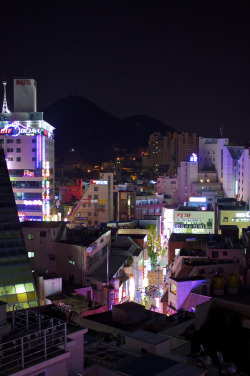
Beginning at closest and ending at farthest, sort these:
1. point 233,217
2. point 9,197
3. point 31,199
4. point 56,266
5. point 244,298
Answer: point 244,298 → point 9,197 → point 56,266 → point 233,217 → point 31,199

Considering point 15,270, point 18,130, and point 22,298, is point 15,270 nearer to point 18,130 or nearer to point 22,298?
point 22,298

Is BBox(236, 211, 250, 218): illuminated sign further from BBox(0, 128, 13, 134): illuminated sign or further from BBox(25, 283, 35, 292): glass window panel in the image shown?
BBox(0, 128, 13, 134): illuminated sign

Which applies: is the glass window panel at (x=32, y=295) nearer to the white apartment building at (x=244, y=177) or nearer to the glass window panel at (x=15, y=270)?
the glass window panel at (x=15, y=270)

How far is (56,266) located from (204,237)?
39.4ft

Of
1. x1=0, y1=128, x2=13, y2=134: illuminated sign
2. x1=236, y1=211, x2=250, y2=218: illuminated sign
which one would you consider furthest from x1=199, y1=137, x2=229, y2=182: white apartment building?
x1=0, y1=128, x2=13, y2=134: illuminated sign

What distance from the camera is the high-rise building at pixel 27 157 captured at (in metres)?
45.2

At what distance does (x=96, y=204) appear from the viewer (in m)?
50.4

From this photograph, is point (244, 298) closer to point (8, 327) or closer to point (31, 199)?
point (8, 327)

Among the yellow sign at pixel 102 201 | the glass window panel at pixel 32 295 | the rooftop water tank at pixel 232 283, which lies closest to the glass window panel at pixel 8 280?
the glass window panel at pixel 32 295

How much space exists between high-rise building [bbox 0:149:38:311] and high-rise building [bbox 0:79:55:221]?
24274mm

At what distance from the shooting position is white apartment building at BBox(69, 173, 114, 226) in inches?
1972

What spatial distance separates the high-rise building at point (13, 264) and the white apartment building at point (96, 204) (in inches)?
1138

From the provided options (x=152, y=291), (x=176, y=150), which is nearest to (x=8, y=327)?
(x=152, y=291)

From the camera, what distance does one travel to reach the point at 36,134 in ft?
151
